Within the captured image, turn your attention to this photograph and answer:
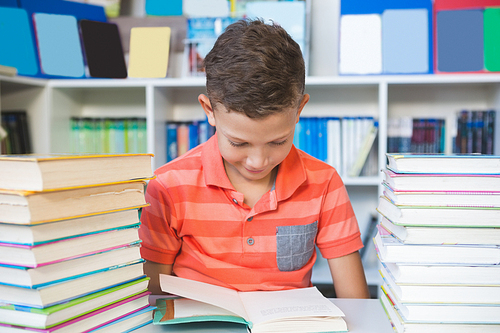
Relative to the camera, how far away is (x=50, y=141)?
1803mm

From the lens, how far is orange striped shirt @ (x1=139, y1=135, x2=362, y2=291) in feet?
2.79

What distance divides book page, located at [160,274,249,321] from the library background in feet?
3.74

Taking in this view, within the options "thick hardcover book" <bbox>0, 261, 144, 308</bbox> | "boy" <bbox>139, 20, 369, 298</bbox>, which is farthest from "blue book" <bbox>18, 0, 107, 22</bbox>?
"thick hardcover book" <bbox>0, 261, 144, 308</bbox>

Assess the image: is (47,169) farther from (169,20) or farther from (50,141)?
(169,20)

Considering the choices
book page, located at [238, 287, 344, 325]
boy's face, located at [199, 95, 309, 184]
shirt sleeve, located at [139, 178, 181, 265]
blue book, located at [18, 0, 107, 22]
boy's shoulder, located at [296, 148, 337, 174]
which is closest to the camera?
book page, located at [238, 287, 344, 325]

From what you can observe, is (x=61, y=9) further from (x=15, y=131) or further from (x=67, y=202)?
(x=67, y=202)

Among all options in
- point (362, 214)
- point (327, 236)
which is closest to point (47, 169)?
point (327, 236)

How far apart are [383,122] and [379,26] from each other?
16.4 inches

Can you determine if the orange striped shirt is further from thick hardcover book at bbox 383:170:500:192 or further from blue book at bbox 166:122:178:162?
blue book at bbox 166:122:178:162

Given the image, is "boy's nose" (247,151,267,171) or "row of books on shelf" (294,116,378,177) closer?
"boy's nose" (247,151,267,171)

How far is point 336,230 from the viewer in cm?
91

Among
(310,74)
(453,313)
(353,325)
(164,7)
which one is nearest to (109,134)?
(164,7)

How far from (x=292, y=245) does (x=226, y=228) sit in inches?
5.7

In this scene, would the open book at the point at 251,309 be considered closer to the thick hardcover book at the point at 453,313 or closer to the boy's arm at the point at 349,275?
the thick hardcover book at the point at 453,313
